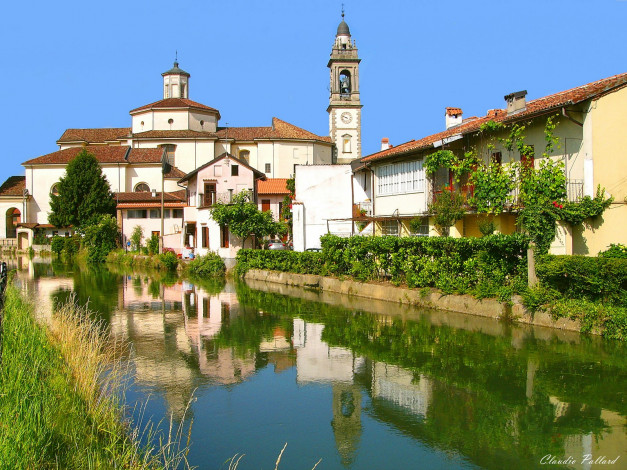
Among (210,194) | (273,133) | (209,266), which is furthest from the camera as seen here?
(273,133)

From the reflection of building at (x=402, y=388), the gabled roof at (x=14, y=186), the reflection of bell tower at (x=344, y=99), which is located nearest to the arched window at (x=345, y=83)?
the reflection of bell tower at (x=344, y=99)

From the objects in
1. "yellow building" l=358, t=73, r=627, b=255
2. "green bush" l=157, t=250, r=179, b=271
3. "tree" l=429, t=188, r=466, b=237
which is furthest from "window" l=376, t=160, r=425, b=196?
"green bush" l=157, t=250, r=179, b=271

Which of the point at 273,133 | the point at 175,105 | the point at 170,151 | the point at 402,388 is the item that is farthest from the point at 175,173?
the point at 402,388

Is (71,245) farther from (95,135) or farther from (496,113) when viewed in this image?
(496,113)

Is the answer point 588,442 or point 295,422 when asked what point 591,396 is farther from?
point 295,422

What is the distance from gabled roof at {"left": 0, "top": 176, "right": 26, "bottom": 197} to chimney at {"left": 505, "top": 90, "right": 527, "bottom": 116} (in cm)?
5573

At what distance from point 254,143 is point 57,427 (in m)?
62.6

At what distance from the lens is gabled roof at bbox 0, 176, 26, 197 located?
6438cm

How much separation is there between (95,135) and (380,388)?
6825cm

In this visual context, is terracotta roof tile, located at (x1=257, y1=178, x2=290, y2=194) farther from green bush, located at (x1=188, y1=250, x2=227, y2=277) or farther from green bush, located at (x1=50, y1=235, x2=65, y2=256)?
green bush, located at (x1=50, y1=235, x2=65, y2=256)

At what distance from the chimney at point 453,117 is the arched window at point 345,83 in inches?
1289

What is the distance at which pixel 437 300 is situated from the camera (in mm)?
19406

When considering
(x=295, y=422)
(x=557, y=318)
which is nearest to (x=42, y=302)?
(x=295, y=422)

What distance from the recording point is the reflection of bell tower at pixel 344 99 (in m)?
61.6
